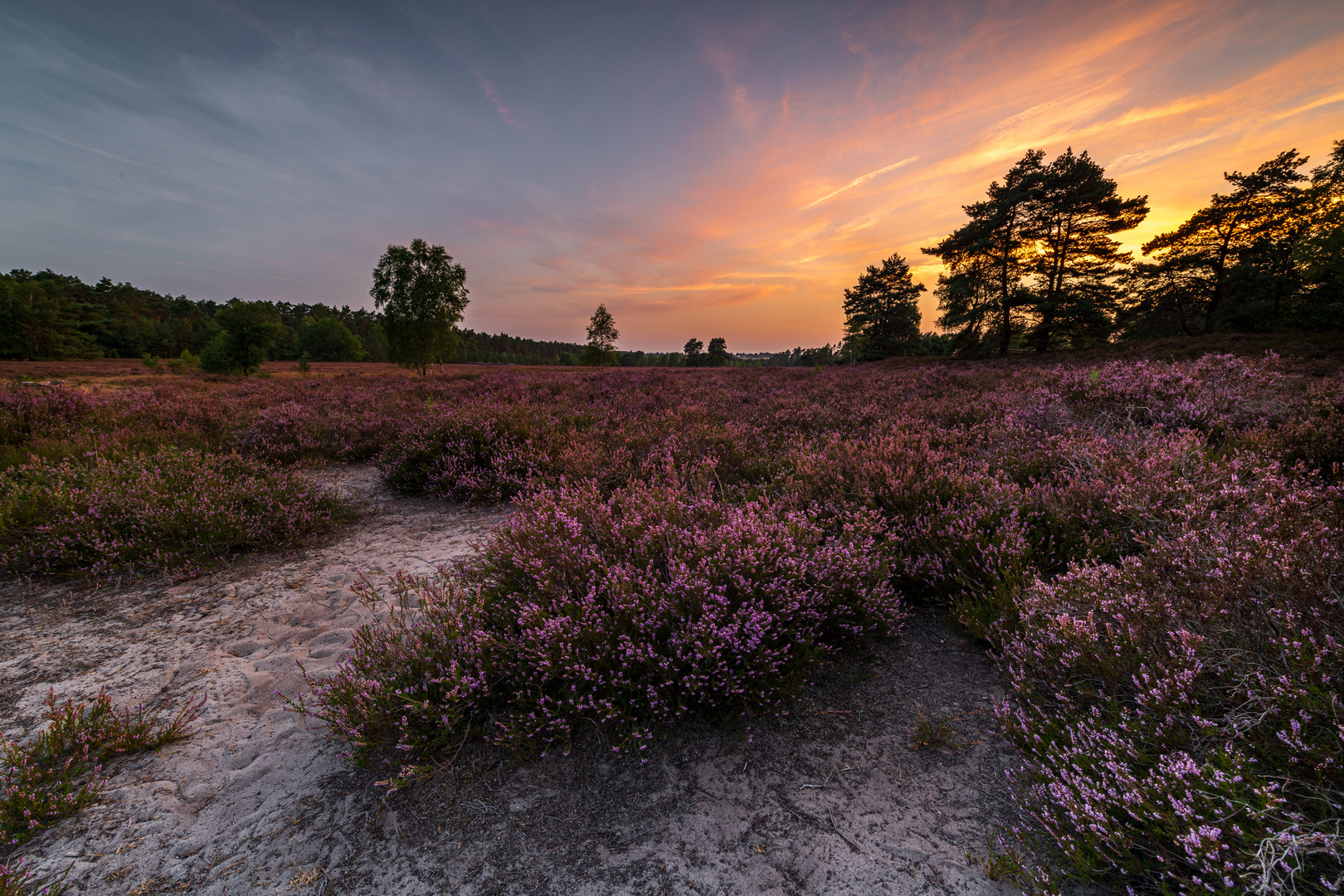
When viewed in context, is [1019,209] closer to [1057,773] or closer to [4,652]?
[1057,773]

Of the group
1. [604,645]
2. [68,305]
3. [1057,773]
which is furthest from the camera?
[68,305]

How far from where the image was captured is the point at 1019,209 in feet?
81.4

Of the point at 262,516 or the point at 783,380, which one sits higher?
the point at 783,380

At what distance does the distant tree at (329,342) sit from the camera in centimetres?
8306

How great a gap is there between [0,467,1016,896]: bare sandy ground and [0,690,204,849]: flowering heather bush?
0.23 feet

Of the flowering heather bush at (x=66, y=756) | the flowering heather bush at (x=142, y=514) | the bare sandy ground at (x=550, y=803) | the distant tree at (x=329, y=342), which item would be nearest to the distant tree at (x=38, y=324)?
the distant tree at (x=329, y=342)

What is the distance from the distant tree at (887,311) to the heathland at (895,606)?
3865 centimetres

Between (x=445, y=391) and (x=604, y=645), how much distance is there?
537 inches

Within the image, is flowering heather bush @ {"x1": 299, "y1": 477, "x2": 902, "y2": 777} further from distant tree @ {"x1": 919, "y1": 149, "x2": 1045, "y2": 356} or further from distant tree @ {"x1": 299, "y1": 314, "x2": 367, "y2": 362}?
distant tree @ {"x1": 299, "y1": 314, "x2": 367, "y2": 362}

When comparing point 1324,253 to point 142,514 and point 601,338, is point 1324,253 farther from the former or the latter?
point 601,338

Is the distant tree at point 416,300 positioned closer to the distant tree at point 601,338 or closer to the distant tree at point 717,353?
the distant tree at point 601,338

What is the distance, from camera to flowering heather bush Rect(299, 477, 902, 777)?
7.25 ft

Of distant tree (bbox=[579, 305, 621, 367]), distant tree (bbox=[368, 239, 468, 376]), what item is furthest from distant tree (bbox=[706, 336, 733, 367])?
distant tree (bbox=[368, 239, 468, 376])

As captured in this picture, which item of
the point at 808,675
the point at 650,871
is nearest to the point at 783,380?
the point at 808,675
